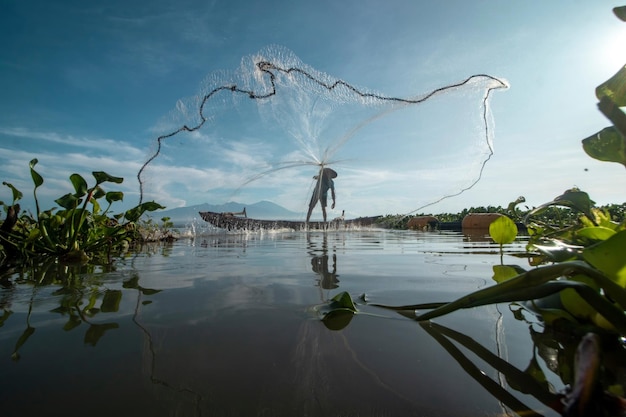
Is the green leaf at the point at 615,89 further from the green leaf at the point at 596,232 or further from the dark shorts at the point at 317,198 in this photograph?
the dark shorts at the point at 317,198

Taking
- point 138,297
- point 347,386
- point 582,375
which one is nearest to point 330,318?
point 347,386

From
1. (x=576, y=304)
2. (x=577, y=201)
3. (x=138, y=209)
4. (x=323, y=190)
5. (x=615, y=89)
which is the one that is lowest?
(x=576, y=304)

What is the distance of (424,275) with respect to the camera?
243 centimetres

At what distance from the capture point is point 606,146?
53.0 inches

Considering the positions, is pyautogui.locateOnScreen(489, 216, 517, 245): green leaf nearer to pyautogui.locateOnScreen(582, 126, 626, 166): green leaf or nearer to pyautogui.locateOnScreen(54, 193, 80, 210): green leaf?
pyautogui.locateOnScreen(582, 126, 626, 166): green leaf

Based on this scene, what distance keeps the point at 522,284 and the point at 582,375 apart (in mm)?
306

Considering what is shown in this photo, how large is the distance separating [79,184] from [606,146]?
447 centimetres

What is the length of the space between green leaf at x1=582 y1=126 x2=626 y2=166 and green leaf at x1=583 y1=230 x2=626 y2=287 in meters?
0.67

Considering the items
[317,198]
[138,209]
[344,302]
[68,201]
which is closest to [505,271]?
[344,302]

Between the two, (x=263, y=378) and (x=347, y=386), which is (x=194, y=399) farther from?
(x=347, y=386)

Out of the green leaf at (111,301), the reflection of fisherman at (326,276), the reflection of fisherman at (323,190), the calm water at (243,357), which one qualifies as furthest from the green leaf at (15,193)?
the reflection of fisherman at (323,190)

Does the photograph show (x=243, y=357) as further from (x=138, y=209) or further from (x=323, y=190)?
(x=323, y=190)

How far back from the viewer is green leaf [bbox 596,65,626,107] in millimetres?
1188

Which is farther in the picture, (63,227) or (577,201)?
(63,227)
